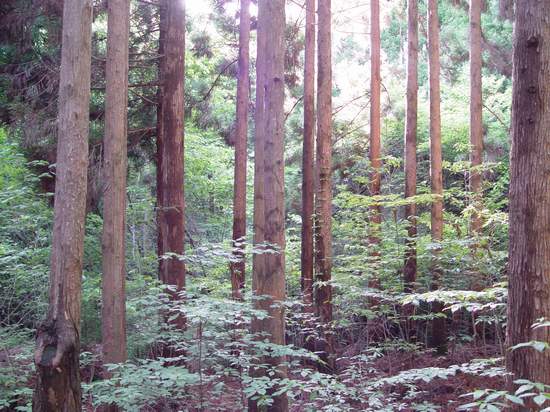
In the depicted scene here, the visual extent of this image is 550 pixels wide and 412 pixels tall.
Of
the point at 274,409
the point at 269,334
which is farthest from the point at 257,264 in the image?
the point at 274,409

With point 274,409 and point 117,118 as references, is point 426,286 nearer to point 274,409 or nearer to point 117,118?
point 274,409

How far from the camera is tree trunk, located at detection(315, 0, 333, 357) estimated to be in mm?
11141

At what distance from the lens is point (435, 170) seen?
12.8 meters

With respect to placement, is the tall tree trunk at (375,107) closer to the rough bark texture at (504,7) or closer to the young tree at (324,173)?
the young tree at (324,173)

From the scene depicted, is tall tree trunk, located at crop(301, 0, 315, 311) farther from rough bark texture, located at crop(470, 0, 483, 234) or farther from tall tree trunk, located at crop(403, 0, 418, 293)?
rough bark texture, located at crop(470, 0, 483, 234)

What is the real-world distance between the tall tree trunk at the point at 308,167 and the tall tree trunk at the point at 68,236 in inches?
278

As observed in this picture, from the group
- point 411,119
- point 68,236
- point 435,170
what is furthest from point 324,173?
point 68,236

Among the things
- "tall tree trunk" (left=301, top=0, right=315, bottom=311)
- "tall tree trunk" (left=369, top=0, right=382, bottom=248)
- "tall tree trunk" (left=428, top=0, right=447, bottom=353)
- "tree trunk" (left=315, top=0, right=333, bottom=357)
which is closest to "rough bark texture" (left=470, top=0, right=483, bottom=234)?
"tall tree trunk" (left=428, top=0, right=447, bottom=353)

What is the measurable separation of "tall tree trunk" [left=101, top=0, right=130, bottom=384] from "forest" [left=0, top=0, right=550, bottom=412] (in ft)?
0.09

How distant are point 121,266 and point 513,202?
16.3ft

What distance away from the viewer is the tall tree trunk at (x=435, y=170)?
12094 millimetres

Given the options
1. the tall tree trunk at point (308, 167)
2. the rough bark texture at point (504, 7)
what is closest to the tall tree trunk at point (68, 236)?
the tall tree trunk at point (308, 167)

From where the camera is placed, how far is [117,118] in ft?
23.8

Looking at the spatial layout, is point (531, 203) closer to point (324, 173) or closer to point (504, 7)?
point (324, 173)
